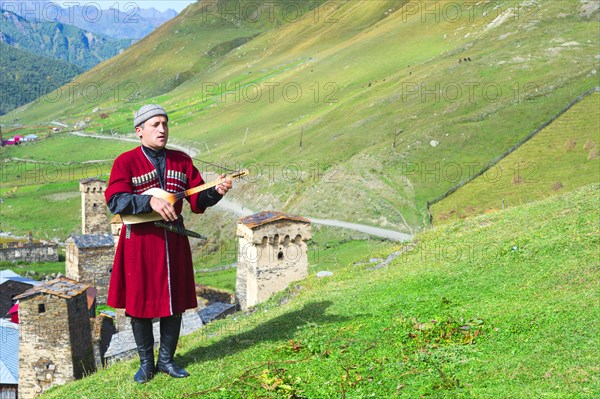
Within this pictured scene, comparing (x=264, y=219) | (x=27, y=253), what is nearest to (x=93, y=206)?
(x=27, y=253)

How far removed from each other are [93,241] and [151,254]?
146ft

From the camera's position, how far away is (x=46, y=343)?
21078 mm

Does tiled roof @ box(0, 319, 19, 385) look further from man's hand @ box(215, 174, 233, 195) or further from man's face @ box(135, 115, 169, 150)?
man's hand @ box(215, 174, 233, 195)

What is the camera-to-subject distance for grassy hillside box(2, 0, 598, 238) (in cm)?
5806

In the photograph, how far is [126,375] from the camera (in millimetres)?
11820

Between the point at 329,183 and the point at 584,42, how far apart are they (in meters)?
36.4

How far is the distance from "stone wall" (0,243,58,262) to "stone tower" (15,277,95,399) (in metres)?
51.4

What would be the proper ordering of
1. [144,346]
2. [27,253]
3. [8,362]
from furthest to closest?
[27,253], [8,362], [144,346]

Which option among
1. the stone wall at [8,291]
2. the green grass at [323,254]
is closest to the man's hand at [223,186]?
the green grass at [323,254]

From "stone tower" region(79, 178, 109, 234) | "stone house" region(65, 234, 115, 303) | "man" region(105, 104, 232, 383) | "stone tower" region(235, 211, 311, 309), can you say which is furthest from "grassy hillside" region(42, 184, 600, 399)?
"stone tower" region(79, 178, 109, 234)

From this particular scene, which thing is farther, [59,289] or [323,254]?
[323,254]

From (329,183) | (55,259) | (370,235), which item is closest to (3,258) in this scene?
(55,259)

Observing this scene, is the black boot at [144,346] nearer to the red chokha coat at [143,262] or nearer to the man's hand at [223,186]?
the red chokha coat at [143,262]

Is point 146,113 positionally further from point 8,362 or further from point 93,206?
point 93,206
